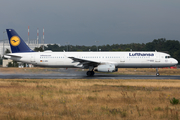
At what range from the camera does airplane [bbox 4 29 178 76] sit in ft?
117

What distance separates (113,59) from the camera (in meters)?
35.9

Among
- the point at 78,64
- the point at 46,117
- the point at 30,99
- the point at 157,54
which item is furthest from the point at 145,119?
the point at 157,54

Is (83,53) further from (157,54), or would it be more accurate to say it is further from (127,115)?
(127,115)

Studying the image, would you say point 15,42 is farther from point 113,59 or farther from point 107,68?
point 113,59

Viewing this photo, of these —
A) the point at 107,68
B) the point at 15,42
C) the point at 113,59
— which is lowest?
the point at 107,68

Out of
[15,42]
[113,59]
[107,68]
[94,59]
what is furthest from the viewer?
[15,42]

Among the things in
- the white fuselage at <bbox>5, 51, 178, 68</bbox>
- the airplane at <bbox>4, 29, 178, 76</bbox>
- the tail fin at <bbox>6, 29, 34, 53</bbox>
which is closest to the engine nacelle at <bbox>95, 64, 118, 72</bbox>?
the airplane at <bbox>4, 29, 178, 76</bbox>

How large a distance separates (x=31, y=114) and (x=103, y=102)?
15.4 ft

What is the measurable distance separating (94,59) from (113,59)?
3135mm

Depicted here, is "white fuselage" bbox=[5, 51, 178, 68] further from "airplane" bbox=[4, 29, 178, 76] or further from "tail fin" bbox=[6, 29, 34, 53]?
"tail fin" bbox=[6, 29, 34, 53]

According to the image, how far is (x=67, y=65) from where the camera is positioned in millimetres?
36750

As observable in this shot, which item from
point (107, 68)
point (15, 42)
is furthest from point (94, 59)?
point (15, 42)

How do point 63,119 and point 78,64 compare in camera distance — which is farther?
point 78,64

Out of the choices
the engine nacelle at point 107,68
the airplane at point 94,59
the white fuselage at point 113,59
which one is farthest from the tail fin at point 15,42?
the engine nacelle at point 107,68
